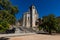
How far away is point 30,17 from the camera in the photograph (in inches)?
2432

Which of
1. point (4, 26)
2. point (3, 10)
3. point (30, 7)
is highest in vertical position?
point (30, 7)

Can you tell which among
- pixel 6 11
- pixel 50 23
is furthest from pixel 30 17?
pixel 6 11

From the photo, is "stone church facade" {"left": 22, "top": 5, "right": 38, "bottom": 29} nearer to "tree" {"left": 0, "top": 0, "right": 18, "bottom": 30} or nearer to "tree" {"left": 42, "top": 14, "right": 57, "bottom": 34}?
"tree" {"left": 42, "top": 14, "right": 57, "bottom": 34}

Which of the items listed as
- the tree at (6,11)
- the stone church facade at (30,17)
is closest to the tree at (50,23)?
the tree at (6,11)

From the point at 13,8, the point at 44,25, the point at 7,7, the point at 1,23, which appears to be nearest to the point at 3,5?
the point at 7,7

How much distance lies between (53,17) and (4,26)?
19.7 metres

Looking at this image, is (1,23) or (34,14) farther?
(34,14)

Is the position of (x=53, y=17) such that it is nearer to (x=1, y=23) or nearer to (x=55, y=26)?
(x=55, y=26)

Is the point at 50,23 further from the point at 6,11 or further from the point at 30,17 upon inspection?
the point at 30,17

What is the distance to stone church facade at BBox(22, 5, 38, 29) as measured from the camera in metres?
60.2

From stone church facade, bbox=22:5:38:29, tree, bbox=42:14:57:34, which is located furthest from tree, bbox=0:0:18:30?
stone church facade, bbox=22:5:38:29

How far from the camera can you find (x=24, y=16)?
2496 inches

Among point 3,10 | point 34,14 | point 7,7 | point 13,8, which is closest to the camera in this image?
→ point 3,10

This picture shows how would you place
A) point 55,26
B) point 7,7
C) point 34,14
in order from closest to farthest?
point 7,7
point 55,26
point 34,14
